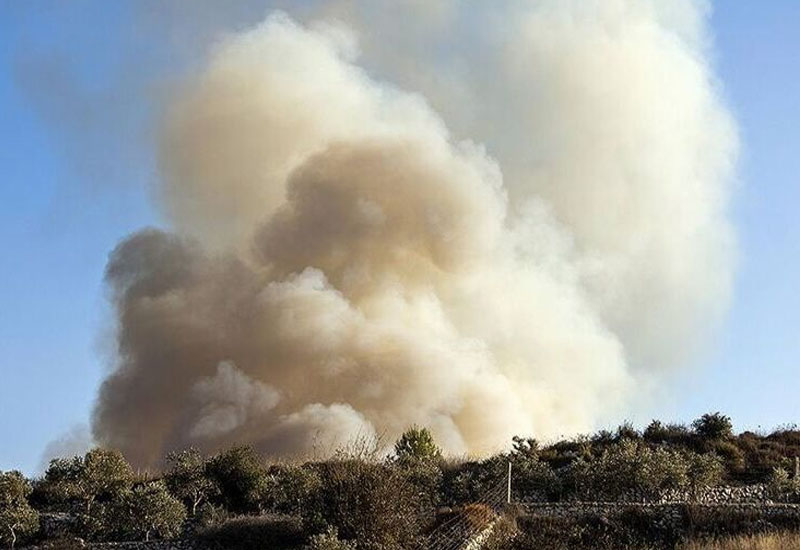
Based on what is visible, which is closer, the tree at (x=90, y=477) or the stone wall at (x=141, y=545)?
the stone wall at (x=141, y=545)

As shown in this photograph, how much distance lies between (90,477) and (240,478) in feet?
13.0

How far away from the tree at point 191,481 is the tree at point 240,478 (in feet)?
1.00

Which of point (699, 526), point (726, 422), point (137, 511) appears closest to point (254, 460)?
point (137, 511)

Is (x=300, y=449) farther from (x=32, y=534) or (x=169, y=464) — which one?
(x=32, y=534)

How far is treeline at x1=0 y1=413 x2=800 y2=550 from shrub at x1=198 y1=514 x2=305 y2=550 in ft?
0.11

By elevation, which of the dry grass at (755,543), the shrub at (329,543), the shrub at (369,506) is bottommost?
the shrub at (329,543)

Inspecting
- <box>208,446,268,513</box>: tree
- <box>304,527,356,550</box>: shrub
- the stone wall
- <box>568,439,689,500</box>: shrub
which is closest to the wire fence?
<box>304,527,356,550</box>: shrub

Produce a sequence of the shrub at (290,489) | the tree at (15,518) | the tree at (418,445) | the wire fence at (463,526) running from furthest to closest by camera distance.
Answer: the tree at (418,445), the shrub at (290,489), the tree at (15,518), the wire fence at (463,526)

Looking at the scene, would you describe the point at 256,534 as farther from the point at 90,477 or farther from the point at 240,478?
the point at 90,477

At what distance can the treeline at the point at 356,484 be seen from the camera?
20188mm

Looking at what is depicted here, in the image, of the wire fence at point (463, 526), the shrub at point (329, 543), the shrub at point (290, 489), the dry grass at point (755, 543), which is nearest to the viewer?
the shrub at point (329, 543)

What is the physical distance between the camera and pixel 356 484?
65.8ft

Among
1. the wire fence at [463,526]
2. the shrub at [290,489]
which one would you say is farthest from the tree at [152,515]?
the wire fence at [463,526]

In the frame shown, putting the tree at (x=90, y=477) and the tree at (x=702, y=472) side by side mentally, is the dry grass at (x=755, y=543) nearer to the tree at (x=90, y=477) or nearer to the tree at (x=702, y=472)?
the tree at (x=702, y=472)
